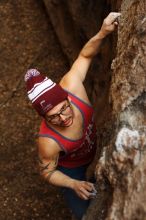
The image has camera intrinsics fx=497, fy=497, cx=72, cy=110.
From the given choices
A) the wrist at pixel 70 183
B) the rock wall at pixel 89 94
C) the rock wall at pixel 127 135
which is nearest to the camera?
the rock wall at pixel 127 135

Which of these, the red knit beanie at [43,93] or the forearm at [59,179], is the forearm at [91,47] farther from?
the forearm at [59,179]

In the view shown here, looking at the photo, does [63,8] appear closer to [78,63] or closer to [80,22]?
[80,22]

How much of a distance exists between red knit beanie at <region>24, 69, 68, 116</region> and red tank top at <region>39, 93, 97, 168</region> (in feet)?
0.61

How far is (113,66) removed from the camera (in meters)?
2.83

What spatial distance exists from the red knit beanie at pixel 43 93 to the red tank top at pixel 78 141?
0.61 ft

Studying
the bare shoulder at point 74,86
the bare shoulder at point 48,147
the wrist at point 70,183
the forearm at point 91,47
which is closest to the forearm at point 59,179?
the wrist at point 70,183

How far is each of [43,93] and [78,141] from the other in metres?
0.41

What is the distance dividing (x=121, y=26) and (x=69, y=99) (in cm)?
56

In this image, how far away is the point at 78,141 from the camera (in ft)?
10.5

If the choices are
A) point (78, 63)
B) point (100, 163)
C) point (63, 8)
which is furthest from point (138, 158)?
point (63, 8)

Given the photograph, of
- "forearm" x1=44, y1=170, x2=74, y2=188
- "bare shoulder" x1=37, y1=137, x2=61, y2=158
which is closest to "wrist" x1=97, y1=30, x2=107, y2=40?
"bare shoulder" x1=37, y1=137, x2=61, y2=158

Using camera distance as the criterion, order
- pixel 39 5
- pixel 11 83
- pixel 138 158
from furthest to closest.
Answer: pixel 39 5
pixel 11 83
pixel 138 158

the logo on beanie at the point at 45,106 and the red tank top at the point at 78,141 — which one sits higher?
the logo on beanie at the point at 45,106

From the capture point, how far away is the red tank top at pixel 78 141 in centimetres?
313
